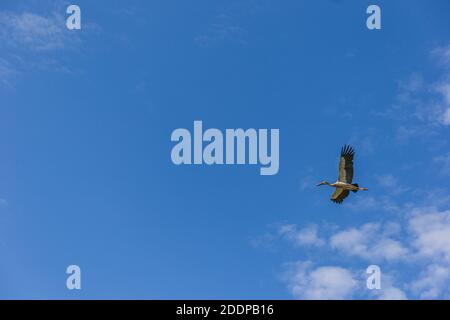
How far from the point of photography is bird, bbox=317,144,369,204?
4170cm

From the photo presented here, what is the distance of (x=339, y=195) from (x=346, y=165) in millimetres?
4065

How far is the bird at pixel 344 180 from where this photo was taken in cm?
4170

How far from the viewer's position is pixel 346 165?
1661 inches

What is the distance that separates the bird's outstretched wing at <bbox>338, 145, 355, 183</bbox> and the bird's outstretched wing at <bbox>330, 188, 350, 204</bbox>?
1.57 m

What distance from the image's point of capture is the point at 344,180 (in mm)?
43531

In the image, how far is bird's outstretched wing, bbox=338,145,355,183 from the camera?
136 ft
